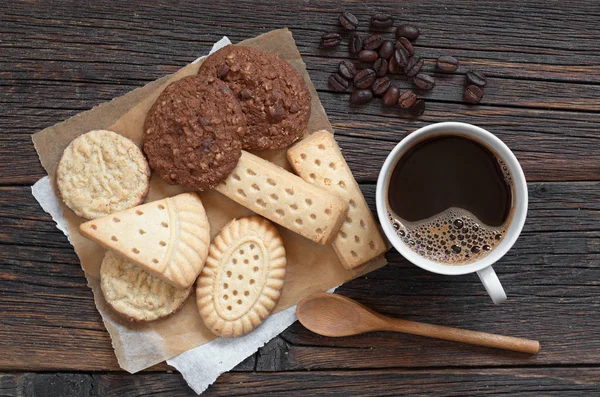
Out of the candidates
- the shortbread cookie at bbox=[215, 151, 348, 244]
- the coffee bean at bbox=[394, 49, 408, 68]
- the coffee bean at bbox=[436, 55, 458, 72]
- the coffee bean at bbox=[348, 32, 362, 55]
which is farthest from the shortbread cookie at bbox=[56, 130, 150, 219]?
the coffee bean at bbox=[436, 55, 458, 72]

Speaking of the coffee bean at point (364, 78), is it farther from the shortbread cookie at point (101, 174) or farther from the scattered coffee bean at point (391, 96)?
the shortbread cookie at point (101, 174)

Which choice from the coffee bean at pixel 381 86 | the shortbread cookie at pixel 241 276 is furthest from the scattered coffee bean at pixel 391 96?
the shortbread cookie at pixel 241 276

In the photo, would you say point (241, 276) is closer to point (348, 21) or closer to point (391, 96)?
point (391, 96)

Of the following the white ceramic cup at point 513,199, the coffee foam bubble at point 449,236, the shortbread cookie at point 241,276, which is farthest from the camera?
the shortbread cookie at point 241,276

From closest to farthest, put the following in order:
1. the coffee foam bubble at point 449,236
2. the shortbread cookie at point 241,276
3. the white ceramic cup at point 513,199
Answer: the white ceramic cup at point 513,199, the coffee foam bubble at point 449,236, the shortbread cookie at point 241,276

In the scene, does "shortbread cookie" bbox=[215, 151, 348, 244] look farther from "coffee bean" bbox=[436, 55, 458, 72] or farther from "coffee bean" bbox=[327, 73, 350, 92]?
"coffee bean" bbox=[436, 55, 458, 72]

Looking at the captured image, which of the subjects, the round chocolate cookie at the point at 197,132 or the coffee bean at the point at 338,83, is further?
the coffee bean at the point at 338,83

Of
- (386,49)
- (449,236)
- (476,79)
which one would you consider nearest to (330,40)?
(386,49)
